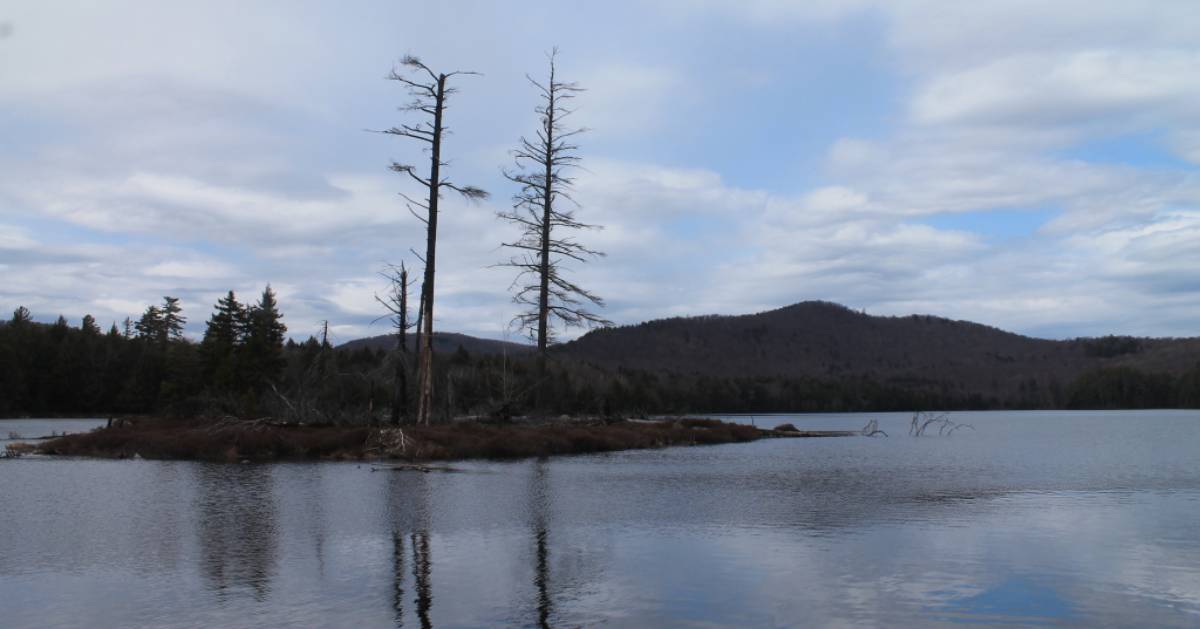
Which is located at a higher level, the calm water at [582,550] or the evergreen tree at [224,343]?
the evergreen tree at [224,343]

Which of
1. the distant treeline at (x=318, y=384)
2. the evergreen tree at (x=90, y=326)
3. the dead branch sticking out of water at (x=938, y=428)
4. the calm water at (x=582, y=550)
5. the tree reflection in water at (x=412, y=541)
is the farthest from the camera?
the evergreen tree at (x=90, y=326)

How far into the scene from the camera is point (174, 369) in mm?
87375

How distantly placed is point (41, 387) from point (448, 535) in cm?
11726

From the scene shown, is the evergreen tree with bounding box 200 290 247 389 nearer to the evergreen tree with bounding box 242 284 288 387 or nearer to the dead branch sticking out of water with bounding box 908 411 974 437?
the evergreen tree with bounding box 242 284 288 387

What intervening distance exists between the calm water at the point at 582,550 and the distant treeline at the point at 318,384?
1703 centimetres

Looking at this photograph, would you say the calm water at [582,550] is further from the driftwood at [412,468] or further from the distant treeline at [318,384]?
the distant treeline at [318,384]

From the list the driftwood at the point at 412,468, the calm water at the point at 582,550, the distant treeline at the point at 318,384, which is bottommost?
the calm water at the point at 582,550

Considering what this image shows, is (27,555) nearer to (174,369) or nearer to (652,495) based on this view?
(652,495)

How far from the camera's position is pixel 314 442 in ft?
105

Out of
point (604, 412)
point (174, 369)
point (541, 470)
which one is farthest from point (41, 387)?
point (541, 470)

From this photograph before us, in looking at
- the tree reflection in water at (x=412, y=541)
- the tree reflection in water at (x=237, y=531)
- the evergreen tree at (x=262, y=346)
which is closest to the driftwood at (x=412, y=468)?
the tree reflection in water at (x=412, y=541)

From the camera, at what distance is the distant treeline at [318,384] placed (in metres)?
44.4

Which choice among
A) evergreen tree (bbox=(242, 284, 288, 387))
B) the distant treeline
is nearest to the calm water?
the distant treeline

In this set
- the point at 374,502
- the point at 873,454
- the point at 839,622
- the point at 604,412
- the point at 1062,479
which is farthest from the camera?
the point at 604,412
